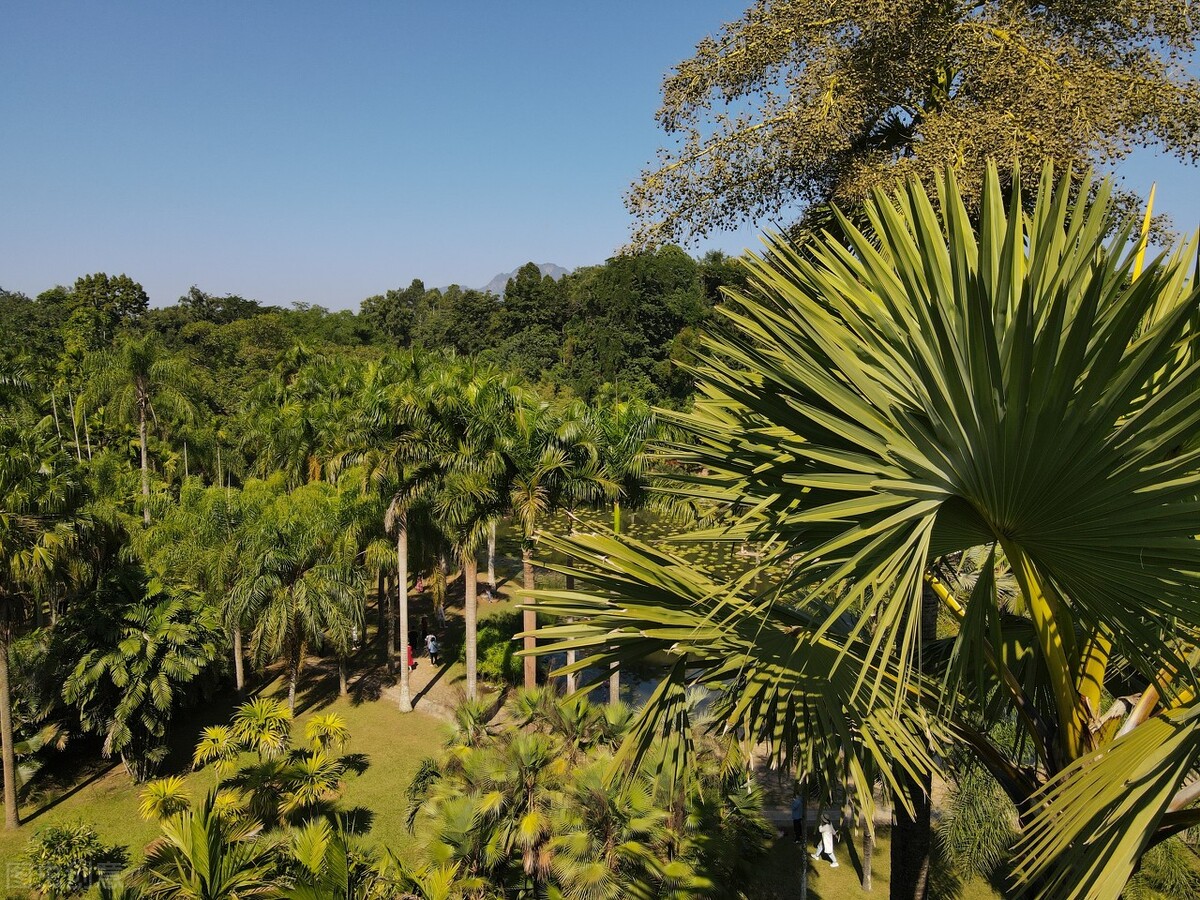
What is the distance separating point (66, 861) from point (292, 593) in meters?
5.91

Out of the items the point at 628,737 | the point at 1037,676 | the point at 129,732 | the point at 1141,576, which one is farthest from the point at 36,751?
the point at 1141,576

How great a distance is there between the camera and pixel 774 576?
3.79 metres

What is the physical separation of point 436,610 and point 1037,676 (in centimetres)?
1918

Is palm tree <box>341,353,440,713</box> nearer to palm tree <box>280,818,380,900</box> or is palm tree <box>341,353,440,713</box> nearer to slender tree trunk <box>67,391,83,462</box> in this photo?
palm tree <box>280,818,380,900</box>

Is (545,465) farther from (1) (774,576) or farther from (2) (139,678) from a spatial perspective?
(1) (774,576)

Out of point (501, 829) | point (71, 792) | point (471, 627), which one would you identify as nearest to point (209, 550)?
point (71, 792)

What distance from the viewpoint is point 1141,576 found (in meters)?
2.23

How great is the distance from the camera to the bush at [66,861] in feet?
31.8

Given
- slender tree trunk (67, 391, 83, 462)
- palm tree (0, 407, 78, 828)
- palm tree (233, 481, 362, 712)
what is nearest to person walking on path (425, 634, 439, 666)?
palm tree (233, 481, 362, 712)

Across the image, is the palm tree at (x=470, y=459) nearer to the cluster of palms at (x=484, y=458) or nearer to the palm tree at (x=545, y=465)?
the cluster of palms at (x=484, y=458)

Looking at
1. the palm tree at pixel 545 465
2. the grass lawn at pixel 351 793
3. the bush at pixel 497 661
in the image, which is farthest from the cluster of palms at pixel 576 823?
the bush at pixel 497 661

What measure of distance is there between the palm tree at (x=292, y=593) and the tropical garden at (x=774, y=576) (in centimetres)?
8

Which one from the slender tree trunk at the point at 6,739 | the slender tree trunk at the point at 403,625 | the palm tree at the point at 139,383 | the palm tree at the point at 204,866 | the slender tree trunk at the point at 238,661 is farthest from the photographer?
the palm tree at the point at 139,383

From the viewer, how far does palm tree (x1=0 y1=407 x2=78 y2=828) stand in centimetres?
1159
